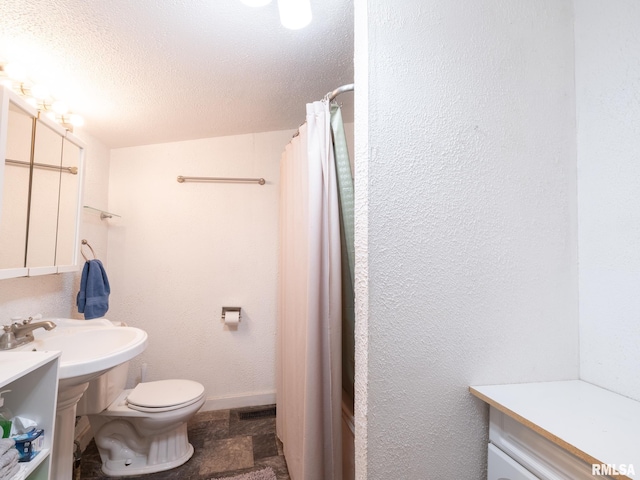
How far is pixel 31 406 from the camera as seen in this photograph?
91cm

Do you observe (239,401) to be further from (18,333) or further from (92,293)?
(18,333)

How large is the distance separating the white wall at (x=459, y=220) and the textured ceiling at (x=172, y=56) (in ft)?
1.47

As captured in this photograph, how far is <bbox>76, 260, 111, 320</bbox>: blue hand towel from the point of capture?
157 centimetres

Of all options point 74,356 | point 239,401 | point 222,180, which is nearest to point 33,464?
point 74,356

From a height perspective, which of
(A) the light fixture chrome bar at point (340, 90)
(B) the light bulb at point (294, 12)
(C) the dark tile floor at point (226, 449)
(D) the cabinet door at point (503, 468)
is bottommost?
(C) the dark tile floor at point (226, 449)

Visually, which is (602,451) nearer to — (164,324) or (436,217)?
(436,217)

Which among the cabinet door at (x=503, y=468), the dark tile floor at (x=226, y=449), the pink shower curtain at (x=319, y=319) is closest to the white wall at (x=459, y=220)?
the cabinet door at (x=503, y=468)

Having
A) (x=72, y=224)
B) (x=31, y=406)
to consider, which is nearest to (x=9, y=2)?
(x=72, y=224)

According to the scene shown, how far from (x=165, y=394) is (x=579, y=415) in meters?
1.85

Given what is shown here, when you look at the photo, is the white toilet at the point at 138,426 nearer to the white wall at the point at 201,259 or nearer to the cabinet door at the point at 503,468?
the white wall at the point at 201,259

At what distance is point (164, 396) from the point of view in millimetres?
1610

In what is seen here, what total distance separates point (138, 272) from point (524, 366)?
2.28m

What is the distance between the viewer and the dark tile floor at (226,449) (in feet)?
5.07

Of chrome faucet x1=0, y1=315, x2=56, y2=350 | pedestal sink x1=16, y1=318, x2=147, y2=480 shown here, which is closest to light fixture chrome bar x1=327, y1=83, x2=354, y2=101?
pedestal sink x1=16, y1=318, x2=147, y2=480
